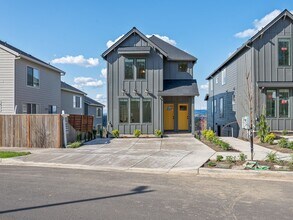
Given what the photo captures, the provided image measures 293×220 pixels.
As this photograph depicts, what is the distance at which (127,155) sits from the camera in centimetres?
1168

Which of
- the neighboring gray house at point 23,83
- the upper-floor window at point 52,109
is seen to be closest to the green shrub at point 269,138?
the neighboring gray house at point 23,83

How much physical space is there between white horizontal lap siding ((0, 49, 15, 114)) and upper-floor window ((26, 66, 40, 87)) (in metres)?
1.88

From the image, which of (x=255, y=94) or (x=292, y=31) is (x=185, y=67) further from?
(x=292, y=31)

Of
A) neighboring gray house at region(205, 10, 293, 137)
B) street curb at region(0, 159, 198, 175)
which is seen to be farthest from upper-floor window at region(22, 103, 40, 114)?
neighboring gray house at region(205, 10, 293, 137)

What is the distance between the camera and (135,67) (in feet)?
64.8

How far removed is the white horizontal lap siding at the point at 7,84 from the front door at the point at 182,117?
12.0m

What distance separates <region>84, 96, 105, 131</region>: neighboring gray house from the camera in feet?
124

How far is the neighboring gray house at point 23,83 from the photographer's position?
60.8 ft

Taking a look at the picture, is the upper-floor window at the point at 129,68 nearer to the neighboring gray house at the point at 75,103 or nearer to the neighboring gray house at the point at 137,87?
the neighboring gray house at the point at 137,87

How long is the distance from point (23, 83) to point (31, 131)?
6.41 meters

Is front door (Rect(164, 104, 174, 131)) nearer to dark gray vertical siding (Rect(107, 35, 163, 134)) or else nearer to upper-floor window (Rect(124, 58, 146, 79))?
dark gray vertical siding (Rect(107, 35, 163, 134))

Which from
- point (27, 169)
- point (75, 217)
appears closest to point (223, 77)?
point (27, 169)

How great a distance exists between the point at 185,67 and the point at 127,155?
1179cm

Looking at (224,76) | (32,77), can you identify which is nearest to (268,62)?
(224,76)
